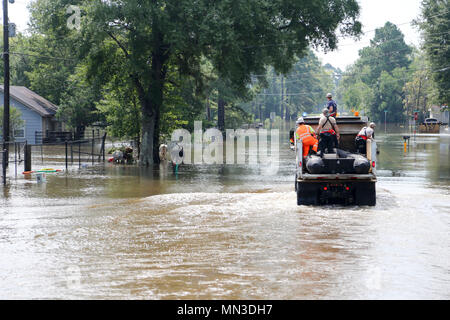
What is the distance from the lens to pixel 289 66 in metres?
31.5

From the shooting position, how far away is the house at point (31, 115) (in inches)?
1976

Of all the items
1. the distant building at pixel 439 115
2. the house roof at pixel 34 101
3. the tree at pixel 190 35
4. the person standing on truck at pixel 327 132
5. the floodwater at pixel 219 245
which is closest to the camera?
the floodwater at pixel 219 245

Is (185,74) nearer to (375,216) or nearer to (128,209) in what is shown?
(128,209)

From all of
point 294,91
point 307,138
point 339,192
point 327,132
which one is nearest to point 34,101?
point 307,138

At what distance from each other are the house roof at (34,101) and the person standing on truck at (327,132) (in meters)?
39.5

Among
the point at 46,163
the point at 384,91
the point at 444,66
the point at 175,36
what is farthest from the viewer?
the point at 384,91

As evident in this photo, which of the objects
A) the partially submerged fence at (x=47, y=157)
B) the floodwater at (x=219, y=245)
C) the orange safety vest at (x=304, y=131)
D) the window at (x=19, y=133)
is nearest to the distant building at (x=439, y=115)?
the partially submerged fence at (x=47, y=157)

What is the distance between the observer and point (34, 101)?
52.6 m

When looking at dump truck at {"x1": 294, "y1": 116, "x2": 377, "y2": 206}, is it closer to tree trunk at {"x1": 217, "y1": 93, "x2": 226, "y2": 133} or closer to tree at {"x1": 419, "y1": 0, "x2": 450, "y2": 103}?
tree trunk at {"x1": 217, "y1": 93, "x2": 226, "y2": 133}

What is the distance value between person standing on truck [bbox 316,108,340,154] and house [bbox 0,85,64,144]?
38.7 metres

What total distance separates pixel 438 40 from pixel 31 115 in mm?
41736

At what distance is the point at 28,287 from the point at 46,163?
23786mm

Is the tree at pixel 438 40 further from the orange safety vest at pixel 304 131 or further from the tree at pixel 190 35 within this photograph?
the orange safety vest at pixel 304 131

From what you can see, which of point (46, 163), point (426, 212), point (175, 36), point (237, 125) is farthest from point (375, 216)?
point (237, 125)
